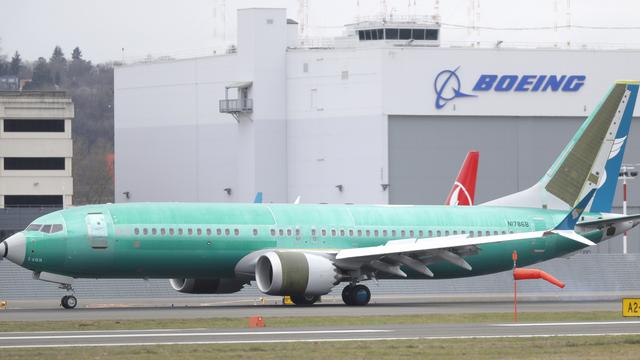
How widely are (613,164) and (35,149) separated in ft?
215

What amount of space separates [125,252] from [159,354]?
18933mm

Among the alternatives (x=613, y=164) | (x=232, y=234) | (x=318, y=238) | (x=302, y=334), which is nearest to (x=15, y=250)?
(x=232, y=234)

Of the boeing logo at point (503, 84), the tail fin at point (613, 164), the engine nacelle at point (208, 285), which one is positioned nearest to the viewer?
the engine nacelle at point (208, 285)

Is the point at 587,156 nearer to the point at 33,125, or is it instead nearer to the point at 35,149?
the point at 35,149

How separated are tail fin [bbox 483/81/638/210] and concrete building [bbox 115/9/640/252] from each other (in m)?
40.8

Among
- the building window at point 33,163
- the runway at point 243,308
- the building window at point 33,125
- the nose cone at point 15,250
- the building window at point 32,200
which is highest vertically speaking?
the building window at point 33,125

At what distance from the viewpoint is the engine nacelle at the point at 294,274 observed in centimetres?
4881

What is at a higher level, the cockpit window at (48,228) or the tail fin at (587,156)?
the tail fin at (587,156)

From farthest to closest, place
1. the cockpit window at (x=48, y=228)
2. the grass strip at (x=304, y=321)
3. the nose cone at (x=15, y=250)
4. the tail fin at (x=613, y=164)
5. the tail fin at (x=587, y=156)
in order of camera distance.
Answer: the tail fin at (x=613, y=164)
the tail fin at (x=587, y=156)
the cockpit window at (x=48, y=228)
the nose cone at (x=15, y=250)
the grass strip at (x=304, y=321)

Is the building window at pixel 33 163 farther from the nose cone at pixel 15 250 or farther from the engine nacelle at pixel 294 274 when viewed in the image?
the nose cone at pixel 15 250

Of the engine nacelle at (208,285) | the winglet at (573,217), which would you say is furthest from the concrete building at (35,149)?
the winglet at (573,217)

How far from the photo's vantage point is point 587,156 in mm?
56094

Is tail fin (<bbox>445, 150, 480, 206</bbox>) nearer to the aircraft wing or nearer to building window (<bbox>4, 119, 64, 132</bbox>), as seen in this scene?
the aircraft wing

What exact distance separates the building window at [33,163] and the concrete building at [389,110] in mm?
13439
